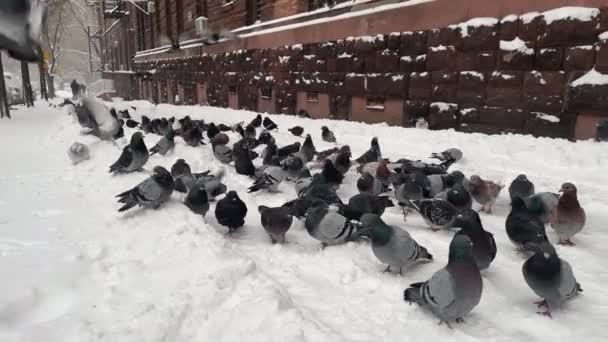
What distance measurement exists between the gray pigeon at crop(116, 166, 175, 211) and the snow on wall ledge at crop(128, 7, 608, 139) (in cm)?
622

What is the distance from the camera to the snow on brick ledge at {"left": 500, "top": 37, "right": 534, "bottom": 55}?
746 cm

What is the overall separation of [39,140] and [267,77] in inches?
300

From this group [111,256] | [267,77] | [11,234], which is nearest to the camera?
[111,256]

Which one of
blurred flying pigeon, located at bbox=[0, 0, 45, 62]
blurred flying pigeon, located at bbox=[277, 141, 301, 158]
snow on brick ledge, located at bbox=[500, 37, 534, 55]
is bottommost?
blurred flying pigeon, located at bbox=[277, 141, 301, 158]

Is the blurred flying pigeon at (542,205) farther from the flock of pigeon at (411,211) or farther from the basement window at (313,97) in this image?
the basement window at (313,97)

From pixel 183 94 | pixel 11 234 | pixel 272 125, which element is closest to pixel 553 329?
pixel 11 234

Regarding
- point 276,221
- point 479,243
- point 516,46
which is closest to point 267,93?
point 516,46

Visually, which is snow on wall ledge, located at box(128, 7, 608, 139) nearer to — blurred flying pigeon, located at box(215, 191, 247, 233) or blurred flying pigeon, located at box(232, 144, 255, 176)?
blurred flying pigeon, located at box(232, 144, 255, 176)

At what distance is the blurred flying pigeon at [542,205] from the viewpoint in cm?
439

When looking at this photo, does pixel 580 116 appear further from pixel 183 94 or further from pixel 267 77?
pixel 183 94

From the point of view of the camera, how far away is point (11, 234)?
3.92m

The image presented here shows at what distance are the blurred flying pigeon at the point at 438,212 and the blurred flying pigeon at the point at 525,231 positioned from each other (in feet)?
1.83

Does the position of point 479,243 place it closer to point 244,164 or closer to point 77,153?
point 244,164

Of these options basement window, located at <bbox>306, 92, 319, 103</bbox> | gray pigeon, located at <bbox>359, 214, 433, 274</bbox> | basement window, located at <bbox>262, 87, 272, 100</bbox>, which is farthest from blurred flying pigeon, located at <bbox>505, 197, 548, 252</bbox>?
basement window, located at <bbox>262, 87, 272, 100</bbox>
